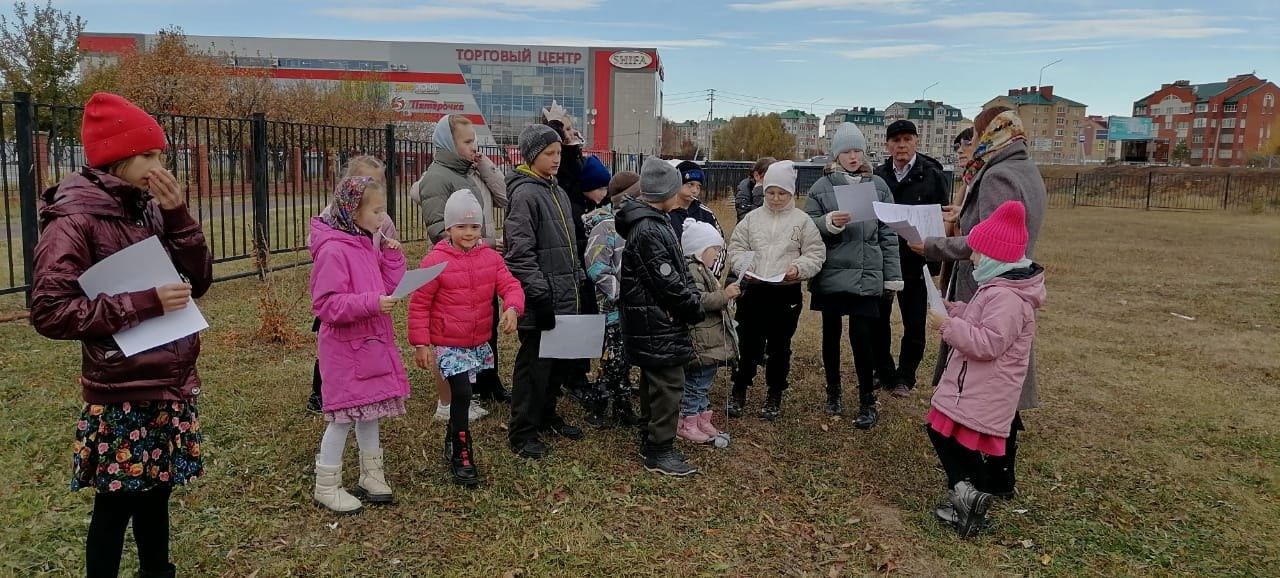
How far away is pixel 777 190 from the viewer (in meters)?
4.76

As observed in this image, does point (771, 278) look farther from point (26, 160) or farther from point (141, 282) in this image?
point (26, 160)

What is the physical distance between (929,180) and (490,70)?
269 feet

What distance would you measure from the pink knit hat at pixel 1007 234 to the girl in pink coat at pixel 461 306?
2045 millimetres

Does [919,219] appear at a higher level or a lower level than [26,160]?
lower

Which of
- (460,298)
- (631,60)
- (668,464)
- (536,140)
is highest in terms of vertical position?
(631,60)

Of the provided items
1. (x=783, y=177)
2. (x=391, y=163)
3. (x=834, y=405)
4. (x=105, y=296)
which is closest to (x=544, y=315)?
(x=783, y=177)

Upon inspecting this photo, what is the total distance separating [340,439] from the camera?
3494 millimetres

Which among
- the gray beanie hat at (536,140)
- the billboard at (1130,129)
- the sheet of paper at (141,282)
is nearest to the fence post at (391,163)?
the gray beanie hat at (536,140)

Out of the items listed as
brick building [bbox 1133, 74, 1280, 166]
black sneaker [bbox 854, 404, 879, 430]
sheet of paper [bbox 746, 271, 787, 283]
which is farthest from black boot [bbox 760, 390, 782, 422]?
brick building [bbox 1133, 74, 1280, 166]

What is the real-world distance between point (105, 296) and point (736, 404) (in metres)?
3.63

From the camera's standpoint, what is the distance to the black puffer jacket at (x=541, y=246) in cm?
405

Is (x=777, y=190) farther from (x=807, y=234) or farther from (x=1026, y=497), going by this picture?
(x=1026, y=497)

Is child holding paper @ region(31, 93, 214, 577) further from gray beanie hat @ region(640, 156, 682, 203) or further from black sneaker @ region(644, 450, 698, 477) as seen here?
black sneaker @ region(644, 450, 698, 477)

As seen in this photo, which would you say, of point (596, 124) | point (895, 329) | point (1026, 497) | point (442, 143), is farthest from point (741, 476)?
point (596, 124)
